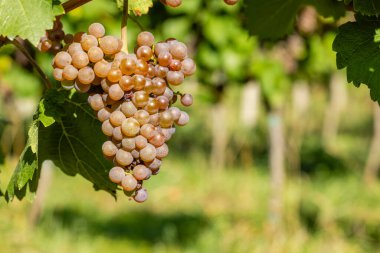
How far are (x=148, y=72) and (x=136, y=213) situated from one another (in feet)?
20.7

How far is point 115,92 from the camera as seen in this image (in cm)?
110

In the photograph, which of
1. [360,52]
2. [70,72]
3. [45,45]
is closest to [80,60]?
[70,72]

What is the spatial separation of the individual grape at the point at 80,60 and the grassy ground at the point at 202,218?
4539 millimetres

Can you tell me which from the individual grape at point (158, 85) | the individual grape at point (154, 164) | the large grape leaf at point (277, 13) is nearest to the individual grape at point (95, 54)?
the individual grape at point (158, 85)

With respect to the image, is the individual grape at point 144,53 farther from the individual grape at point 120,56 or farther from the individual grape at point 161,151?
the individual grape at point 161,151

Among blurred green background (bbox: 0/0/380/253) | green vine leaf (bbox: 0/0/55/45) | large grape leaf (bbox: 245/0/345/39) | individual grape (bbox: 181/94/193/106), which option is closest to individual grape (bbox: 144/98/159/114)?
individual grape (bbox: 181/94/193/106)

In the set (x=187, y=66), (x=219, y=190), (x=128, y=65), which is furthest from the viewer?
(x=219, y=190)

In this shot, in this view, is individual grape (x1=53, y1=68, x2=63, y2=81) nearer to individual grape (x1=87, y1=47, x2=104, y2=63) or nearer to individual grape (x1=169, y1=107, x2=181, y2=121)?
individual grape (x1=87, y1=47, x2=104, y2=63)

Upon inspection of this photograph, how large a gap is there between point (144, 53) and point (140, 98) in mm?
77

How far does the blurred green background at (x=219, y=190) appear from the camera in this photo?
18.5ft

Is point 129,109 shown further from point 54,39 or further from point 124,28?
point 54,39

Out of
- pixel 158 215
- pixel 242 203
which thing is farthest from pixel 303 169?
pixel 158 215

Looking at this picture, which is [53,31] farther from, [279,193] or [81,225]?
[81,225]

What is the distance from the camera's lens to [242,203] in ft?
24.8
